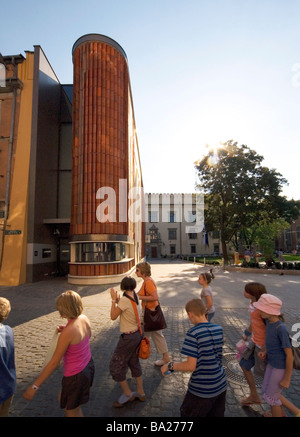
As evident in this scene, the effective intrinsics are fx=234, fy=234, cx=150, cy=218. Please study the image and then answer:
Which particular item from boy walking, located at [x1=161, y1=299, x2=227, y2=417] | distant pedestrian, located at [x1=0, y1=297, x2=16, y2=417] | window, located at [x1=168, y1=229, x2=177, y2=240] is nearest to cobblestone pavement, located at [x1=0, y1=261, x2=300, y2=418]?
distant pedestrian, located at [x1=0, y1=297, x2=16, y2=417]

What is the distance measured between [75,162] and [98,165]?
1.73 m

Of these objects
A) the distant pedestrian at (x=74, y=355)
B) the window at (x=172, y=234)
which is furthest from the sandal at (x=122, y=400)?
the window at (x=172, y=234)

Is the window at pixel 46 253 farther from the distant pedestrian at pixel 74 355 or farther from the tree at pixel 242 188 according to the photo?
the tree at pixel 242 188

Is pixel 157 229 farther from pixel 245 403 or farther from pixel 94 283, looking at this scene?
pixel 245 403

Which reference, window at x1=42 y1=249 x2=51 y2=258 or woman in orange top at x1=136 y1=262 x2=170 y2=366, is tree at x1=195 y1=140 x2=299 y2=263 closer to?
window at x1=42 y1=249 x2=51 y2=258

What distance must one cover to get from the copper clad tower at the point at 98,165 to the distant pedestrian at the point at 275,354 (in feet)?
37.8

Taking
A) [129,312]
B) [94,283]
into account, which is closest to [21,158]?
[94,283]

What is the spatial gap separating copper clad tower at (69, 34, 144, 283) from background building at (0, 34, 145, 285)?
57 millimetres

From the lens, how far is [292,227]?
71.7 metres

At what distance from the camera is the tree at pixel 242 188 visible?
26.2 meters

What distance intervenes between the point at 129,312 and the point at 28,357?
289cm

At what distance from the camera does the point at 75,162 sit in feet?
48.3

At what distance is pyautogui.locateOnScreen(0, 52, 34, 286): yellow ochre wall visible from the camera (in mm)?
13898
